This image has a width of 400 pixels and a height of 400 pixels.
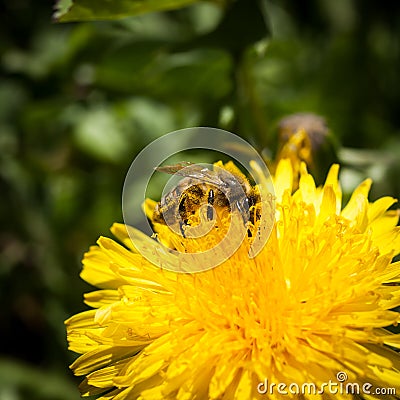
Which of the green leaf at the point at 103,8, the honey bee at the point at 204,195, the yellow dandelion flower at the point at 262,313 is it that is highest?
the green leaf at the point at 103,8

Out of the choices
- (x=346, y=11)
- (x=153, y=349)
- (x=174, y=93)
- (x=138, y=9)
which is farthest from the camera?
(x=346, y=11)

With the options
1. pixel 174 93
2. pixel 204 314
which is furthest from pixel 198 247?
pixel 174 93

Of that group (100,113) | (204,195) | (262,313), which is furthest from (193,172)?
(100,113)

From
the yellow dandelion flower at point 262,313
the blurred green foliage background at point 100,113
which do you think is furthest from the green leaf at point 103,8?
the yellow dandelion flower at point 262,313

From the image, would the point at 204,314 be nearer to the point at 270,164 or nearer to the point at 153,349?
the point at 153,349

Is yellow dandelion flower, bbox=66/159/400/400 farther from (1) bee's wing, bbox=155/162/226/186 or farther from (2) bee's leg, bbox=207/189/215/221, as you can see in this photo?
(1) bee's wing, bbox=155/162/226/186

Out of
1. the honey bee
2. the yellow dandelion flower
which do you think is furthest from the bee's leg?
the yellow dandelion flower

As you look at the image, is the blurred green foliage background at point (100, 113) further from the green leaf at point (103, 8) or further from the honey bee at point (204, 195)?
the honey bee at point (204, 195)
